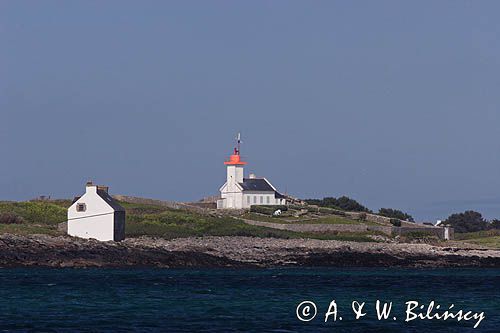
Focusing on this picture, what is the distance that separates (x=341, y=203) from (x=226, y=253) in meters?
44.7

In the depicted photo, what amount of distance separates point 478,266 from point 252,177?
3579 cm

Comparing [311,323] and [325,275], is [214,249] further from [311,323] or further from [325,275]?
[311,323]

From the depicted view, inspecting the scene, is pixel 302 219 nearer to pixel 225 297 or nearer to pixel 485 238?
pixel 485 238

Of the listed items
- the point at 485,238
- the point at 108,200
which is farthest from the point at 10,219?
the point at 485,238

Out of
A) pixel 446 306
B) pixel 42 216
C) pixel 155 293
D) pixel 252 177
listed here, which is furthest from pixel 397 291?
pixel 252 177

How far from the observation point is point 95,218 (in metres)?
67.4

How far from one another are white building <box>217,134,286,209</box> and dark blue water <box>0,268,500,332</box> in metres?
34.0

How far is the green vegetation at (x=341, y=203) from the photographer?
107562 millimetres

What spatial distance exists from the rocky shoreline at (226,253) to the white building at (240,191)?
22003 mm

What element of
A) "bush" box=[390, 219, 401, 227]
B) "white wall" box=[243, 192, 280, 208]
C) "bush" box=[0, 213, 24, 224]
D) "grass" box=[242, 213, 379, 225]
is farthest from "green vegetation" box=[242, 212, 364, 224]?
"bush" box=[0, 213, 24, 224]

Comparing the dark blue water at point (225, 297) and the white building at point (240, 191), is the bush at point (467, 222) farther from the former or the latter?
the dark blue water at point (225, 297)

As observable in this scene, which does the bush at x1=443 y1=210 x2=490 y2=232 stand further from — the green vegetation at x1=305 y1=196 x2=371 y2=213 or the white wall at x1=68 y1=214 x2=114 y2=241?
the white wall at x1=68 y1=214 x2=114 y2=241

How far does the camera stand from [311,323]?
111 ft

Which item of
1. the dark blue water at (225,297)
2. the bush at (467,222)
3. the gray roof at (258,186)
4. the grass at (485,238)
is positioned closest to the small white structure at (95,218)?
the dark blue water at (225,297)
